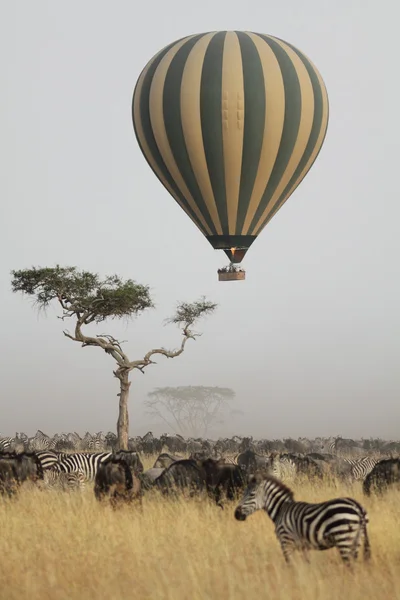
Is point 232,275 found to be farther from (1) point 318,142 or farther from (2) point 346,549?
(2) point 346,549

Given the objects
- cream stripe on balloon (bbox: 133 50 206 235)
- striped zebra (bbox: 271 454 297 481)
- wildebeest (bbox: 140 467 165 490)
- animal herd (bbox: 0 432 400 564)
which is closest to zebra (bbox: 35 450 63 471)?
animal herd (bbox: 0 432 400 564)

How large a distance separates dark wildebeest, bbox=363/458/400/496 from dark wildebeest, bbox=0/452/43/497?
779 centimetres

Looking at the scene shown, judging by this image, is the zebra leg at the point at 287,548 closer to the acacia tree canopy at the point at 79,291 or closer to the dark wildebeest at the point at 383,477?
the dark wildebeest at the point at 383,477

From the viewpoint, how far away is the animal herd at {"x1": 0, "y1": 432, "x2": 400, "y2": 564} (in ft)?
40.4

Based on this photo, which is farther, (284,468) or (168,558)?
(284,468)

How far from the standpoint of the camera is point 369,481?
22.5 metres

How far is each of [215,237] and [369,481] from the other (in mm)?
11669

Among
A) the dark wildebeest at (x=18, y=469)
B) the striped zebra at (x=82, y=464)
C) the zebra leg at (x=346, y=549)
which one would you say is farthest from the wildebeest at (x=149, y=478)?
the zebra leg at (x=346, y=549)

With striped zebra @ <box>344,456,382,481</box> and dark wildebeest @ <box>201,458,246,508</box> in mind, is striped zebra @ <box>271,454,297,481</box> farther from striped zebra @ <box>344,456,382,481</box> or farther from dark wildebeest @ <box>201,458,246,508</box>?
dark wildebeest @ <box>201,458,246,508</box>

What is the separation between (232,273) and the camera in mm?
31234

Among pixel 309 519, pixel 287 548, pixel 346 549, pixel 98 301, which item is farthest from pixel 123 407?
pixel 346 549

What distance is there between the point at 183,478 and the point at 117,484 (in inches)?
63.6

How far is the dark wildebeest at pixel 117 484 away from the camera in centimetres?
1964

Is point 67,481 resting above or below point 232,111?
below
